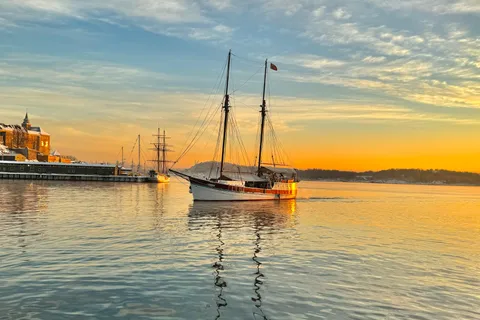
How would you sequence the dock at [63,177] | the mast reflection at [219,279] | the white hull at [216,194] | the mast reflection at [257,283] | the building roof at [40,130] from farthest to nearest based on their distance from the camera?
the building roof at [40,130] < the dock at [63,177] < the white hull at [216,194] < the mast reflection at [219,279] < the mast reflection at [257,283]

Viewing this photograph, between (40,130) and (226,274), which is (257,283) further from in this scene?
(40,130)

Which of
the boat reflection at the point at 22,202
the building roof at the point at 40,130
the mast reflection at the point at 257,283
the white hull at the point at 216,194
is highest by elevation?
the building roof at the point at 40,130

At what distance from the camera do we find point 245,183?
64312 mm

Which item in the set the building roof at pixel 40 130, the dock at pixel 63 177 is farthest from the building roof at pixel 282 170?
the building roof at pixel 40 130

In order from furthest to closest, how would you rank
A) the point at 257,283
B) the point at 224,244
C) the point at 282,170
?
the point at 282,170 → the point at 224,244 → the point at 257,283

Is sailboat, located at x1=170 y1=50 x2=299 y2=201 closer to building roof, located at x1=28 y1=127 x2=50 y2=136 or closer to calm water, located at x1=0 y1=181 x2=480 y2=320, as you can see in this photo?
calm water, located at x1=0 y1=181 x2=480 y2=320

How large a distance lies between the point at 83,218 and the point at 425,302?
27.5m

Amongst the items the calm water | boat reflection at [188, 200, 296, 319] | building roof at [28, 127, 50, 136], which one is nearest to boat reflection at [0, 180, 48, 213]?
the calm water

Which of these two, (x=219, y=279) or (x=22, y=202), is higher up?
(x=219, y=279)

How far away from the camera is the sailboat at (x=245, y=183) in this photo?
190 ft

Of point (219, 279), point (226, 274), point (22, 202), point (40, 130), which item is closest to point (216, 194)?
point (22, 202)

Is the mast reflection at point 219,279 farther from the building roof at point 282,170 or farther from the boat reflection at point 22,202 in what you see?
the building roof at point 282,170

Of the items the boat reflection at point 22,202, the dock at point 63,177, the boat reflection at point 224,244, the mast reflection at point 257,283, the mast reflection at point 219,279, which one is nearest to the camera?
the mast reflection at point 257,283

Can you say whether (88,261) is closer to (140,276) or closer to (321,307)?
(140,276)
